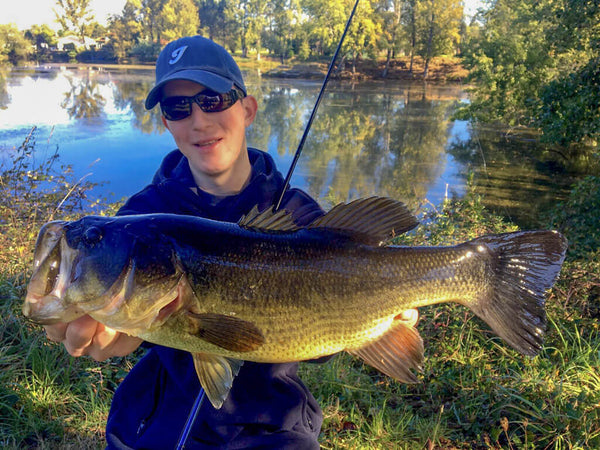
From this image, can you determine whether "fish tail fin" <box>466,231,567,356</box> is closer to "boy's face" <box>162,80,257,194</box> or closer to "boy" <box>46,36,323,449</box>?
"boy" <box>46,36,323,449</box>

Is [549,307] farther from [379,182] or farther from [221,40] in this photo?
[221,40]

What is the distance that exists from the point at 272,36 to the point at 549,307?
7884 cm

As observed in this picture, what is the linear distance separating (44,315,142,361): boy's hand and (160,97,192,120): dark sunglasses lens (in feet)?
3.95

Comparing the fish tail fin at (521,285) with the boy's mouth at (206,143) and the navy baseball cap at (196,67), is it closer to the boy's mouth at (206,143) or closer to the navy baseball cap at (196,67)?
the boy's mouth at (206,143)

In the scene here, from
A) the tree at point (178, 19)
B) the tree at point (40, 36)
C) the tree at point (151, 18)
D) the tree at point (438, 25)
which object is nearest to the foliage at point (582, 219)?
the tree at point (438, 25)

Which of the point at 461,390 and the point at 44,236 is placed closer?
the point at 44,236

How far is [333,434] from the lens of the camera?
308 cm

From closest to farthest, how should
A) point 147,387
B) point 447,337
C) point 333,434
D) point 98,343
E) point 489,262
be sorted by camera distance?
point 98,343 < point 489,262 < point 147,387 < point 333,434 < point 447,337

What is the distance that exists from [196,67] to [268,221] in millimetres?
1082

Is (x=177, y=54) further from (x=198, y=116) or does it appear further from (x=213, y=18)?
(x=213, y=18)

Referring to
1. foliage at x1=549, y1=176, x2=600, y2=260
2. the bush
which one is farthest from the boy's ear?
the bush

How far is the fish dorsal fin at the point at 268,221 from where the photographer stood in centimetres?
179

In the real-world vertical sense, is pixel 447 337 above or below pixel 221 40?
below

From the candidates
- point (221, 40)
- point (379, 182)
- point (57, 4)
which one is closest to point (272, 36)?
point (221, 40)
